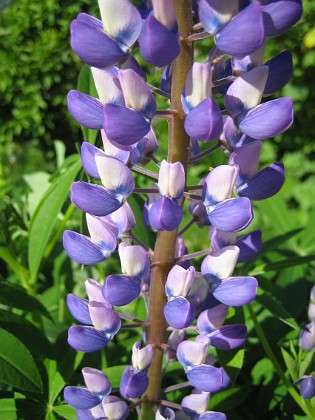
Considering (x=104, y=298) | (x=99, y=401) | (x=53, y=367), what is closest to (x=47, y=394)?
(x=53, y=367)

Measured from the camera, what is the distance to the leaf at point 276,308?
2.87 ft

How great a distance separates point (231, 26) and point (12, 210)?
762 mm

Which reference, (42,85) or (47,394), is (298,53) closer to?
(42,85)

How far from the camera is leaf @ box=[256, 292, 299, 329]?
0.88 m

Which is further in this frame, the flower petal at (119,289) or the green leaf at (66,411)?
the green leaf at (66,411)

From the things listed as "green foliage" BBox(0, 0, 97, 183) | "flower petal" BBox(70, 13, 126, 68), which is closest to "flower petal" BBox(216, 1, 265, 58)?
"flower petal" BBox(70, 13, 126, 68)

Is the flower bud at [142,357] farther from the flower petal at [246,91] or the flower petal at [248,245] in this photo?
the flower petal at [246,91]

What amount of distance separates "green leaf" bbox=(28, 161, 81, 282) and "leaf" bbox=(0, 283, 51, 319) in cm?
8

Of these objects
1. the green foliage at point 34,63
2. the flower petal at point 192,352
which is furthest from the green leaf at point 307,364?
the green foliage at point 34,63

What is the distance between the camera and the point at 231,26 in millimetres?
595

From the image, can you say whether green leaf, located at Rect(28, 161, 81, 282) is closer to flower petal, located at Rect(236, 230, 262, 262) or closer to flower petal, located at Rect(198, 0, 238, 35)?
flower petal, located at Rect(236, 230, 262, 262)

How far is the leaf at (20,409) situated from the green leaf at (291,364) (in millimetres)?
399

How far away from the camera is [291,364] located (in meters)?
0.90

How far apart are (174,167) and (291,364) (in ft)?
1.35
